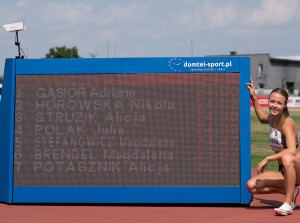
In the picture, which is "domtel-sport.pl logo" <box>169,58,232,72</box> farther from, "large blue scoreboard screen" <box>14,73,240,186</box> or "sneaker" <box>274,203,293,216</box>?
"sneaker" <box>274,203,293,216</box>

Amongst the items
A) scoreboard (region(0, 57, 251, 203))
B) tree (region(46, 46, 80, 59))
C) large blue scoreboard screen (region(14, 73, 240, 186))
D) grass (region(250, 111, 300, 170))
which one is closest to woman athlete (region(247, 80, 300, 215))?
scoreboard (region(0, 57, 251, 203))

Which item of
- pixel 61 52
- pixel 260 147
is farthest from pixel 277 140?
pixel 61 52

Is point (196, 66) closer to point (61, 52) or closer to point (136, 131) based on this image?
point (136, 131)

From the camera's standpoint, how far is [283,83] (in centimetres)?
8362

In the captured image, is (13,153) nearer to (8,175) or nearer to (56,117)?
(8,175)

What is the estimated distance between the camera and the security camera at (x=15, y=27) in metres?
6.72

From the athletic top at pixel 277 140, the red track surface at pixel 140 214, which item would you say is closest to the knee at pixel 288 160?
the athletic top at pixel 277 140

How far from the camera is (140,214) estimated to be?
605 centimetres

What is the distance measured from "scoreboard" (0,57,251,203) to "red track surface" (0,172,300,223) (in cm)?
12

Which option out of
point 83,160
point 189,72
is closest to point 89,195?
point 83,160

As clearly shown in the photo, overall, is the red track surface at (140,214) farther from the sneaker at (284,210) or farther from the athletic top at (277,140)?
the athletic top at (277,140)

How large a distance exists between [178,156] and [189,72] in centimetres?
96

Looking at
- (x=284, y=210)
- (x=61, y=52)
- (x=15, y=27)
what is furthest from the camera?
(x=61, y=52)

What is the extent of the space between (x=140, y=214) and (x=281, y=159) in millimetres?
1651
